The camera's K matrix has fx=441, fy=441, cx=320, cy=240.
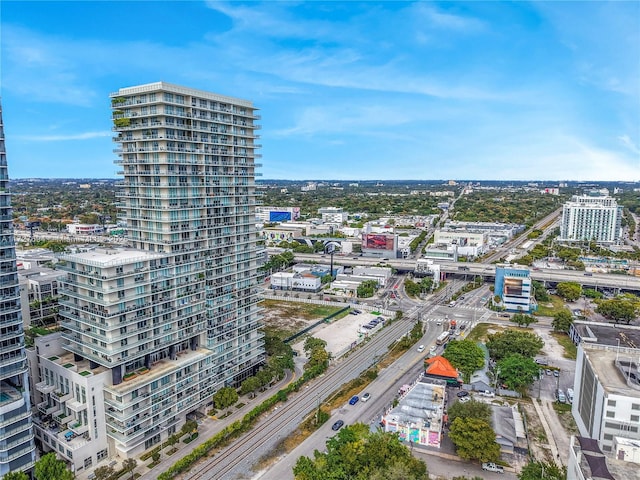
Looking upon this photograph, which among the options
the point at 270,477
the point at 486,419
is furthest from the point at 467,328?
the point at 270,477

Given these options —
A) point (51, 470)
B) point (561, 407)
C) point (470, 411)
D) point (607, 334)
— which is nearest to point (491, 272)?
point (607, 334)

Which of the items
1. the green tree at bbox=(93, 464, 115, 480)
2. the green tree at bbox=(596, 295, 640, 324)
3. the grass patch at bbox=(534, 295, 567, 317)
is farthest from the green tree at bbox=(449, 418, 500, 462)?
the grass patch at bbox=(534, 295, 567, 317)

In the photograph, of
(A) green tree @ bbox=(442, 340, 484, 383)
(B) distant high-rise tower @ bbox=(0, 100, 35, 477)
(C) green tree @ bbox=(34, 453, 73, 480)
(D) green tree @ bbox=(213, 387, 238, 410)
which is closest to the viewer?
(C) green tree @ bbox=(34, 453, 73, 480)

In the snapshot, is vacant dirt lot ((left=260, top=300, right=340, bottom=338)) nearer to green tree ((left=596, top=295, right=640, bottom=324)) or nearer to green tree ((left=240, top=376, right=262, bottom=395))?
green tree ((left=240, top=376, right=262, bottom=395))

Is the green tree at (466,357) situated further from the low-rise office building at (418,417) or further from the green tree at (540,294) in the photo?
the green tree at (540,294)

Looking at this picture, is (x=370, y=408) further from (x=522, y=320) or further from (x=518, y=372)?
(x=522, y=320)

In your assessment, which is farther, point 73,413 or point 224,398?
point 224,398
